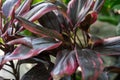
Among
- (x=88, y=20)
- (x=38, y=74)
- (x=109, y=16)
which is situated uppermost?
(x=88, y=20)

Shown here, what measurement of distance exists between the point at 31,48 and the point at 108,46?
24cm

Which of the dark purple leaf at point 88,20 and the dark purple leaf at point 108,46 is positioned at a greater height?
the dark purple leaf at point 88,20

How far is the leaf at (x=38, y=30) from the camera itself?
0.76 m

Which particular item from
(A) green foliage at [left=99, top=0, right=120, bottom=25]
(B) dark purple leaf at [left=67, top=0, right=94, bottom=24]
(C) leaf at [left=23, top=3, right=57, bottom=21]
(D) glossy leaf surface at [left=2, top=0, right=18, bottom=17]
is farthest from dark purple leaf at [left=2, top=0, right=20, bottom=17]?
(A) green foliage at [left=99, top=0, right=120, bottom=25]

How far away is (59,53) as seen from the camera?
2.69ft

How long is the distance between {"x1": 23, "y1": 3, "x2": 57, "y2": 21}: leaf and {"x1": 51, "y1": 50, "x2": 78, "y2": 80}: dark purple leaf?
0.13 m

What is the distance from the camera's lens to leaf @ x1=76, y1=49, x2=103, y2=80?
0.71 meters

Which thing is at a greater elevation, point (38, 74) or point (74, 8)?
point (74, 8)

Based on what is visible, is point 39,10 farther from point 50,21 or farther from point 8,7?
point 8,7

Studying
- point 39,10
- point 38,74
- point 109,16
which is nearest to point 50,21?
point 39,10

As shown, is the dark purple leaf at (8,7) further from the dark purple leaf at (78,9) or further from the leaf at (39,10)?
the dark purple leaf at (78,9)

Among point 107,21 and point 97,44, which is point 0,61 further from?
point 107,21

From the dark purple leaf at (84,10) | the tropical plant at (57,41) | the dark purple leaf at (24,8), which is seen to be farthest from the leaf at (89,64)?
the dark purple leaf at (24,8)

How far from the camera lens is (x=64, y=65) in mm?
749
